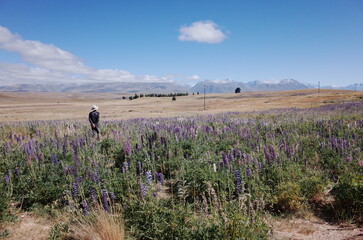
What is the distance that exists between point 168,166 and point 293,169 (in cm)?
325

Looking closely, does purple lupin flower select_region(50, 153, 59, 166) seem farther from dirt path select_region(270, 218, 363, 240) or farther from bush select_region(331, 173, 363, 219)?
bush select_region(331, 173, 363, 219)

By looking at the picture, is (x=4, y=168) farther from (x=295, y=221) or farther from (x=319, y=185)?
(x=319, y=185)

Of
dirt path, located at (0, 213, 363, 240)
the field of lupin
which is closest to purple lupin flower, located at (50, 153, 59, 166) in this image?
the field of lupin

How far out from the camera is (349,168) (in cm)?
→ 552

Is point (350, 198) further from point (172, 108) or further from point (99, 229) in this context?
point (172, 108)

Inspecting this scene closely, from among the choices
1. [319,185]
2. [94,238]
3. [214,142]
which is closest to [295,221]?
[319,185]

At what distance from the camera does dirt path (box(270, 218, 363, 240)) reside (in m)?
3.83

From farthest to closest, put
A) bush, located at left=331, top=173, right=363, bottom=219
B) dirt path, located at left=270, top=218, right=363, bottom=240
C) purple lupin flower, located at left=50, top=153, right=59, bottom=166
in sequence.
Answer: purple lupin flower, located at left=50, top=153, right=59, bottom=166 → bush, located at left=331, top=173, right=363, bottom=219 → dirt path, located at left=270, top=218, right=363, bottom=240

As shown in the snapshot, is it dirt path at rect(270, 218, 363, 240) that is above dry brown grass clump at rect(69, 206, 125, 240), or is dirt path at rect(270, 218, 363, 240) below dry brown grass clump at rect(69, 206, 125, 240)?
below

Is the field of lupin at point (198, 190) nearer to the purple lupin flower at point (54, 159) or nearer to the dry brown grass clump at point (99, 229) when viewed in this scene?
the purple lupin flower at point (54, 159)

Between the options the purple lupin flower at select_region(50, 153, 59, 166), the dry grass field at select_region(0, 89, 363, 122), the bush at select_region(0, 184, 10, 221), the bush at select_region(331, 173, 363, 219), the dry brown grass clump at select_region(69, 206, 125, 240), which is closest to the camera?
the dry brown grass clump at select_region(69, 206, 125, 240)

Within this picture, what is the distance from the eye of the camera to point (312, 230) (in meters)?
4.04

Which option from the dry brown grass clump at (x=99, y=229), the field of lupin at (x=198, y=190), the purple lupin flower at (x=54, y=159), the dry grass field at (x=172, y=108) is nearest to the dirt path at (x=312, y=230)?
the field of lupin at (x=198, y=190)

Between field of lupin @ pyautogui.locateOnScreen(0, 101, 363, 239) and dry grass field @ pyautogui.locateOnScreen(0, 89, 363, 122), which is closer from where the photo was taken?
field of lupin @ pyautogui.locateOnScreen(0, 101, 363, 239)
